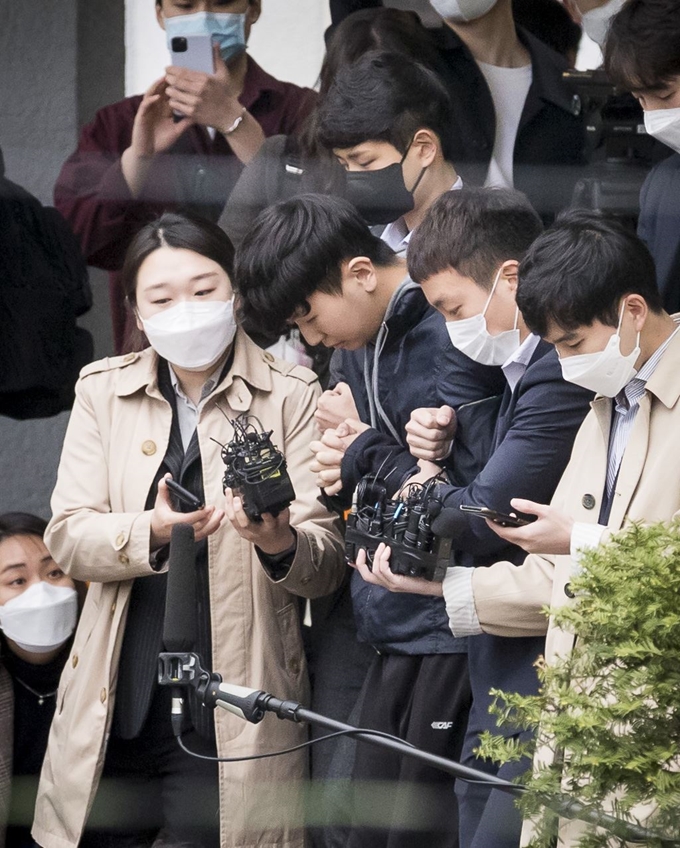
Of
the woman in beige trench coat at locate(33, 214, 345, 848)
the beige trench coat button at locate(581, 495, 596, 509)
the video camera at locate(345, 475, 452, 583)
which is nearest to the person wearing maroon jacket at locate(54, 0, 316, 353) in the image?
the woman in beige trench coat at locate(33, 214, 345, 848)

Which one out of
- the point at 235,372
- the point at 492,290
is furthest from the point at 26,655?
the point at 492,290

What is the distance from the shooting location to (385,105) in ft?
7.97

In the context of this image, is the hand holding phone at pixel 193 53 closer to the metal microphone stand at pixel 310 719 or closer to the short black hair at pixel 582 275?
the short black hair at pixel 582 275

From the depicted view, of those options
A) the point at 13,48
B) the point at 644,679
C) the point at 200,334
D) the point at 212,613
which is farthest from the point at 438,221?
the point at 13,48

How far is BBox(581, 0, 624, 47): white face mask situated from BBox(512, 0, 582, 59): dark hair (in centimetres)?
9

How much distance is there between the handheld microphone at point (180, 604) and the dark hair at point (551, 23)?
44.5 inches

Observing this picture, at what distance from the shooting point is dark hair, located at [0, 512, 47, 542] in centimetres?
274

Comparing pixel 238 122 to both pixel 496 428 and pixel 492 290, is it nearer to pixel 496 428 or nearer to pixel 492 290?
pixel 492 290

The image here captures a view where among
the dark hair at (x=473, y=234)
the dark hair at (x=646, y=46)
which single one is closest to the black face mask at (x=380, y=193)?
the dark hair at (x=473, y=234)

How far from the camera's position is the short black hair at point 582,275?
1964 millimetres

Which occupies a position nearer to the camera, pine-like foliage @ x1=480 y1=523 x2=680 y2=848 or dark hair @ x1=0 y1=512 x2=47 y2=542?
pine-like foliage @ x1=480 y1=523 x2=680 y2=848

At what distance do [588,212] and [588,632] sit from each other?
2.41 feet

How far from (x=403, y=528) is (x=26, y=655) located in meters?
0.91

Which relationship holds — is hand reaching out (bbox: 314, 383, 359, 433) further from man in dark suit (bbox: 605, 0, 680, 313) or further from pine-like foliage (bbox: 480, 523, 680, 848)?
pine-like foliage (bbox: 480, 523, 680, 848)
